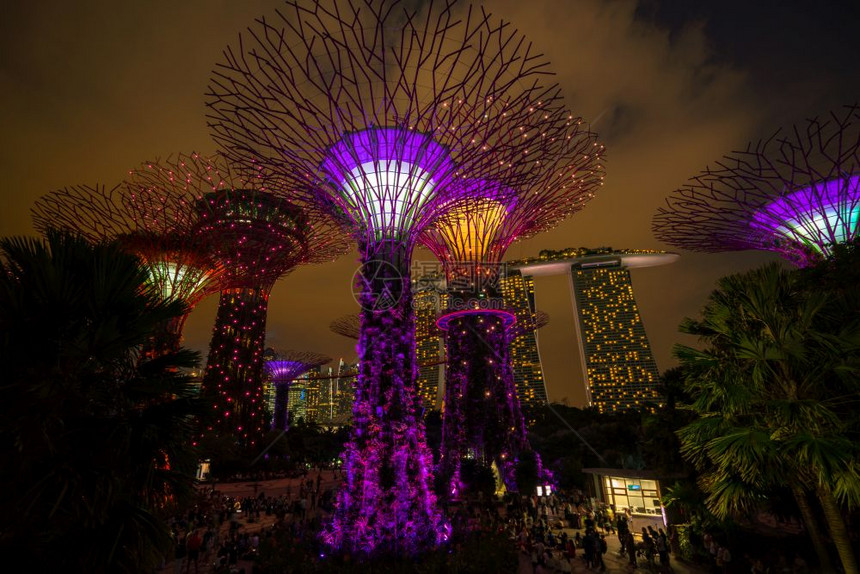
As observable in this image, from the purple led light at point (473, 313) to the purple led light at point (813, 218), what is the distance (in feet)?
38.0

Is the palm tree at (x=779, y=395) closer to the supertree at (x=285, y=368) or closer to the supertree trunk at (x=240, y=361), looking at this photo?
the supertree trunk at (x=240, y=361)

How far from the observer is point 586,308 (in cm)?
12169

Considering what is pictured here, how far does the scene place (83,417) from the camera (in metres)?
4.37

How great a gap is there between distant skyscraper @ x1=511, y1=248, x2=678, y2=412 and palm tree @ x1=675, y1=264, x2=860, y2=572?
108319mm

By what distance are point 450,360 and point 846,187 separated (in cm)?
1849

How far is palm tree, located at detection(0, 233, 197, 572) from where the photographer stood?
394cm

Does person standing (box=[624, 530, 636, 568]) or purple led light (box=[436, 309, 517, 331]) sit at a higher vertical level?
purple led light (box=[436, 309, 517, 331])

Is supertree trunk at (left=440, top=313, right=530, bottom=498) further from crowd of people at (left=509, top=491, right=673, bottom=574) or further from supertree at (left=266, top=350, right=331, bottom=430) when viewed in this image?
supertree at (left=266, top=350, right=331, bottom=430)

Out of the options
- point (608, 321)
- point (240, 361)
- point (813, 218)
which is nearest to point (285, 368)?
point (240, 361)

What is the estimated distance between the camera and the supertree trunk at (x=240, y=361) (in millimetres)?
38344

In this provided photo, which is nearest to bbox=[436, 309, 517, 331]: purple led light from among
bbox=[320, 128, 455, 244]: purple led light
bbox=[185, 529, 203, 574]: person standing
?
bbox=[320, 128, 455, 244]: purple led light

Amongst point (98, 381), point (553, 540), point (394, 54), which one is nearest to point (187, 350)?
point (98, 381)

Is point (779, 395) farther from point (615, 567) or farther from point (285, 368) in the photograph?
point (285, 368)

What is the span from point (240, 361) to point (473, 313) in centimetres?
2776
